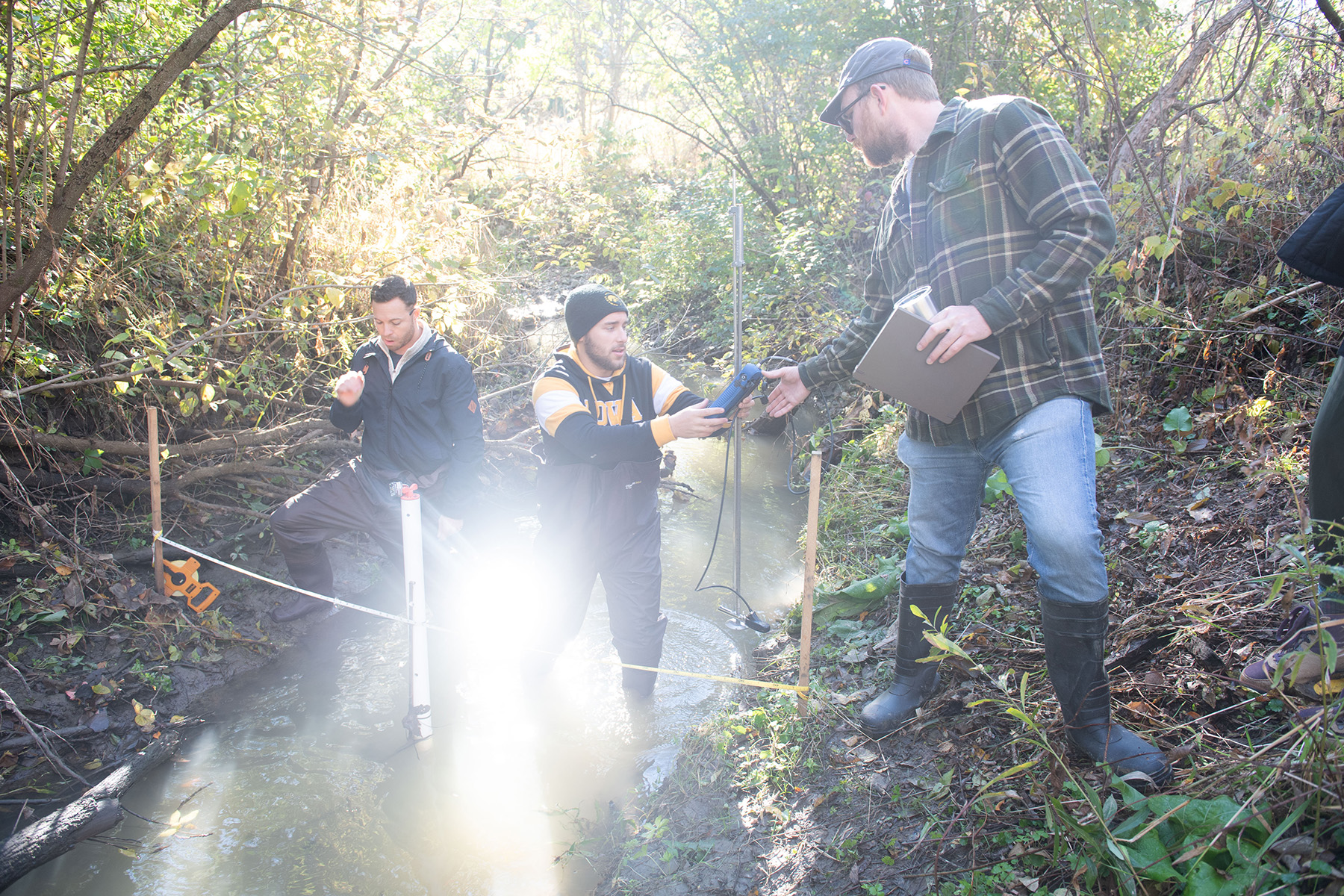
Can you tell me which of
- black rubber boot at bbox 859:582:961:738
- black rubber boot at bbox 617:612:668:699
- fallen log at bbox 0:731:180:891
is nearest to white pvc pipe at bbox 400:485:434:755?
black rubber boot at bbox 617:612:668:699

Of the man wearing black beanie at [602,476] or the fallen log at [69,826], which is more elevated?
the man wearing black beanie at [602,476]

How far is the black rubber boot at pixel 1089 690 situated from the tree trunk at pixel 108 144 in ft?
13.4

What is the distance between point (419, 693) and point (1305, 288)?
4.80m

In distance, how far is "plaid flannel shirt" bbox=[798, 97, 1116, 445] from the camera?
6.98 feet

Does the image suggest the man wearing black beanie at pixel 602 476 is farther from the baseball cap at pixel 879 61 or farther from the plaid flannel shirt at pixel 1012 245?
the baseball cap at pixel 879 61

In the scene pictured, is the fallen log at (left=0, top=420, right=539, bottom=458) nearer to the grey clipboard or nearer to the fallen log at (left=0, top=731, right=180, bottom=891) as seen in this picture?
the fallen log at (left=0, top=731, right=180, bottom=891)

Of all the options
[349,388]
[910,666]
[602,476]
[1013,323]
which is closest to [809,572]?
[910,666]

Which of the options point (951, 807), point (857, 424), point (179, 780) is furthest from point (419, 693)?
point (857, 424)

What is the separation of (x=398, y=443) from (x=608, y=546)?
1584 mm

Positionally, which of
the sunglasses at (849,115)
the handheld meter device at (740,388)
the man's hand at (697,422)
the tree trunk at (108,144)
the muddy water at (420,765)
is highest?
the tree trunk at (108,144)

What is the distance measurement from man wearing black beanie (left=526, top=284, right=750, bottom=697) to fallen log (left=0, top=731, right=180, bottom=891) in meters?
1.80

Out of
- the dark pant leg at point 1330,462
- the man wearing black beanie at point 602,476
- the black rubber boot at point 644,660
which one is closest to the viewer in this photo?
Result: the dark pant leg at point 1330,462

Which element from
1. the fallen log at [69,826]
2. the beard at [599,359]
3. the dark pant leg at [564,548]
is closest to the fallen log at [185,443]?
the fallen log at [69,826]

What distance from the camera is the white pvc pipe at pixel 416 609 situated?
3.16 m
